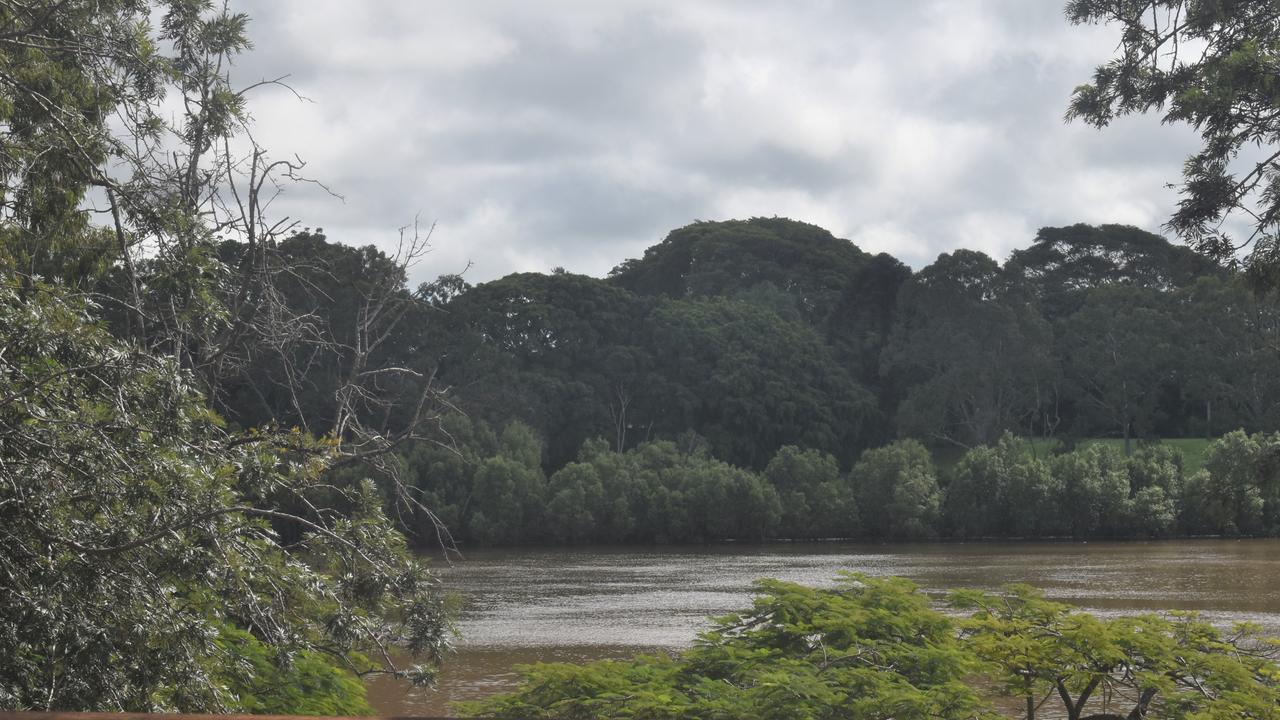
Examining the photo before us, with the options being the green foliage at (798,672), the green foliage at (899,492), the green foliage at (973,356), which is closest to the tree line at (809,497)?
the green foliage at (899,492)

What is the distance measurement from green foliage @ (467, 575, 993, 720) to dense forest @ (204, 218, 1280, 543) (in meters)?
35.0

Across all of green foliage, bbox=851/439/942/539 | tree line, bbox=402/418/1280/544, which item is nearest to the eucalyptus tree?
tree line, bbox=402/418/1280/544

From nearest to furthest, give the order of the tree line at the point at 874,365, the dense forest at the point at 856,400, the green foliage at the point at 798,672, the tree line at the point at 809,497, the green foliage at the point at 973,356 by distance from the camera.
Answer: the green foliage at the point at 798,672 < the tree line at the point at 809,497 < the dense forest at the point at 856,400 < the tree line at the point at 874,365 < the green foliage at the point at 973,356

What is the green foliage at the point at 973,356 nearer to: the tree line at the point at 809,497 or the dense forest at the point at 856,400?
the dense forest at the point at 856,400

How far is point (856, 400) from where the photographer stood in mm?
57906

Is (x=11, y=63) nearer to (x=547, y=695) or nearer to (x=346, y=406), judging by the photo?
(x=346, y=406)

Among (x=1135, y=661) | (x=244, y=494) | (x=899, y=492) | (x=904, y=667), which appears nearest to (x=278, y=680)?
(x=244, y=494)

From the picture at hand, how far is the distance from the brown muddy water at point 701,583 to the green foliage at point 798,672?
23.5 feet

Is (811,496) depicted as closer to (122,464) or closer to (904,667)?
(904,667)

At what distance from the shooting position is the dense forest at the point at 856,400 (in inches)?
1900

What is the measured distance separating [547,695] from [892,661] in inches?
87.2

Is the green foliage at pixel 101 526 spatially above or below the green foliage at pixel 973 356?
below

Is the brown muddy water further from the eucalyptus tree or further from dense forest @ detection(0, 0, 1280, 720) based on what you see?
the eucalyptus tree

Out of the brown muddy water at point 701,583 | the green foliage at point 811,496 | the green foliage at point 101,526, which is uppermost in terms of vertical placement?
the green foliage at point 811,496
